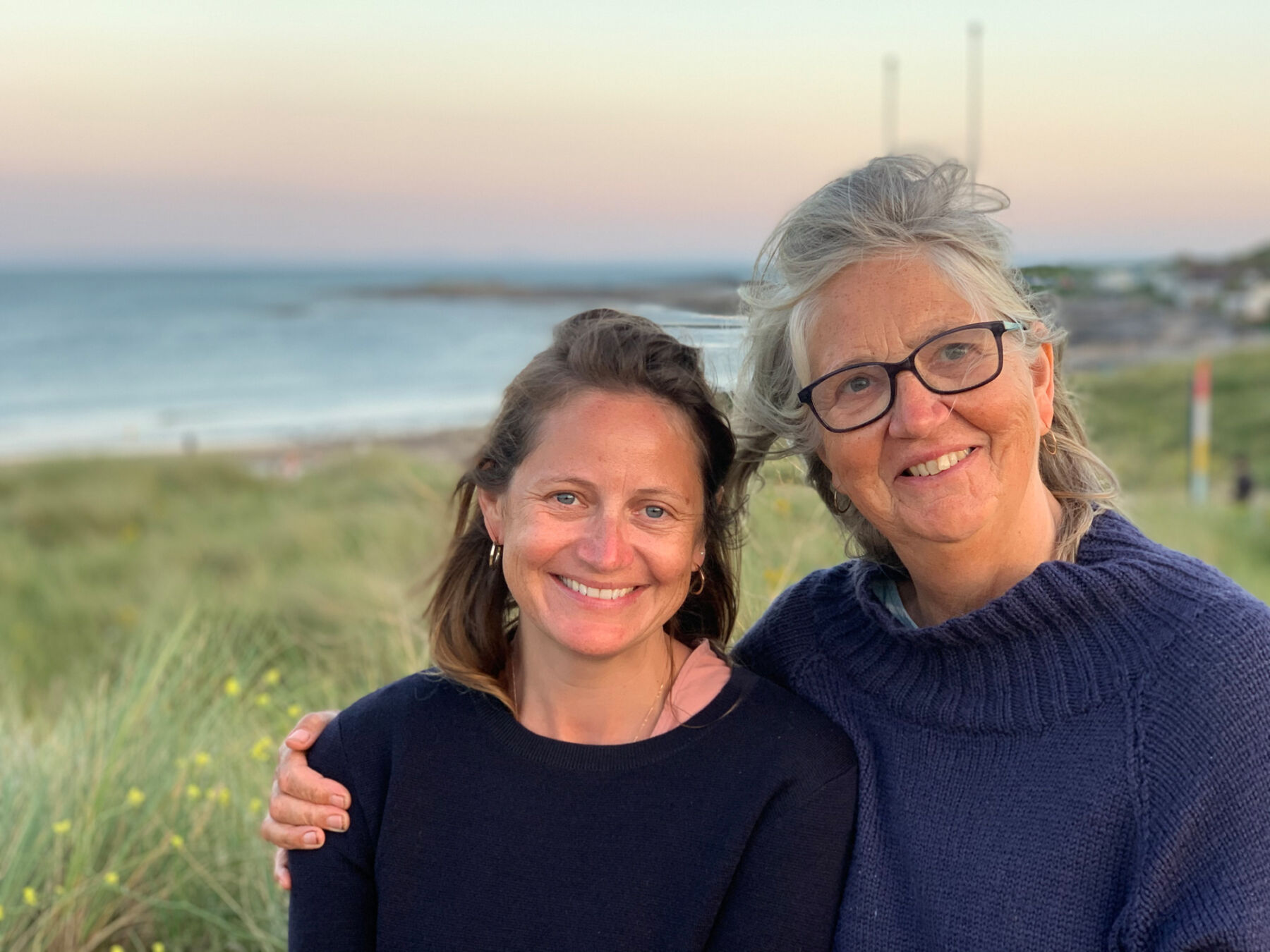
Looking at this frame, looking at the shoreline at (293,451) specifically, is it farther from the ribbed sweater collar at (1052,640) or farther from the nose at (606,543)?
the ribbed sweater collar at (1052,640)

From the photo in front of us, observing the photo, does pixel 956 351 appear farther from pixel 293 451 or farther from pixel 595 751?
pixel 293 451

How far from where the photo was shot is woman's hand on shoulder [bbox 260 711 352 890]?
2.32 metres

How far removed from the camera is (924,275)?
216 centimetres

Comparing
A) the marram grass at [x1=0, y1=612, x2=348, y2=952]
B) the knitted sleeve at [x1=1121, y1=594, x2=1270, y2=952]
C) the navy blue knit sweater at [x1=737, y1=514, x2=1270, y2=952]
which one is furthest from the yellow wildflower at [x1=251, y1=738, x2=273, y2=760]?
the knitted sleeve at [x1=1121, y1=594, x2=1270, y2=952]

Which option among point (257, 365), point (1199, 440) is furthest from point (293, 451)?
point (257, 365)

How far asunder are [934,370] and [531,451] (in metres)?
0.76

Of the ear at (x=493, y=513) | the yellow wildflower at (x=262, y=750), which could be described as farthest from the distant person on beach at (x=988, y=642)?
the yellow wildflower at (x=262, y=750)

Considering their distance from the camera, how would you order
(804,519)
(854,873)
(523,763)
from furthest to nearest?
(804,519) → (523,763) → (854,873)

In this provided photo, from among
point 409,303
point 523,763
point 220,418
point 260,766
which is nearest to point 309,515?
point 260,766

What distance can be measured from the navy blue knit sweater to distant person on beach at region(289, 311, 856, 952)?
0.12 meters

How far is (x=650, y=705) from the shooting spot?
2420mm

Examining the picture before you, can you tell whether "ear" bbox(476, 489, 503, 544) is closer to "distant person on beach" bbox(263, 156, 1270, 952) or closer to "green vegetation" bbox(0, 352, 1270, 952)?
"distant person on beach" bbox(263, 156, 1270, 952)

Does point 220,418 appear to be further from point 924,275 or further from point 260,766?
point 924,275

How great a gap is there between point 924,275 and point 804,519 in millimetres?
1864
